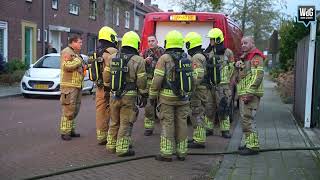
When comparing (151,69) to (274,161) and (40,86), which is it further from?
(40,86)

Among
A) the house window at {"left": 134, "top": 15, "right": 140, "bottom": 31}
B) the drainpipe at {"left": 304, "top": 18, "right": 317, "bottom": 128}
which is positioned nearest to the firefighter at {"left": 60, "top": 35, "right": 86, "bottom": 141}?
the drainpipe at {"left": 304, "top": 18, "right": 317, "bottom": 128}

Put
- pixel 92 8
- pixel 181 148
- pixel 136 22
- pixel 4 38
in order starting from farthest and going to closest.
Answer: pixel 136 22, pixel 92 8, pixel 4 38, pixel 181 148

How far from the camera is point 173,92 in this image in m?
7.67

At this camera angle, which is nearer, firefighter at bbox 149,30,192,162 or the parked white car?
firefighter at bbox 149,30,192,162

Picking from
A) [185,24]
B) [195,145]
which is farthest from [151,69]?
[185,24]

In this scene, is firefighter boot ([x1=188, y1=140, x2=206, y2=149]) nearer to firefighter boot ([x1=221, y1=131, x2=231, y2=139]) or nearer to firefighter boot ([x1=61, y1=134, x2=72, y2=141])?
firefighter boot ([x1=221, y1=131, x2=231, y2=139])

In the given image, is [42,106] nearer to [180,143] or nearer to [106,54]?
[106,54]

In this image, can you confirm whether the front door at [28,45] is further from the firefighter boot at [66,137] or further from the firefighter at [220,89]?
the firefighter at [220,89]

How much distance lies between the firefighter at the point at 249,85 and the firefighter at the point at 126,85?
1561 millimetres

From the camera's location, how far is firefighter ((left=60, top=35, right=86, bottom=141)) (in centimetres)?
961

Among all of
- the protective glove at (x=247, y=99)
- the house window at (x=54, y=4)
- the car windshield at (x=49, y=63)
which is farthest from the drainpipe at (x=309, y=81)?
the house window at (x=54, y=4)

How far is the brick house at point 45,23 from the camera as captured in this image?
1002 inches

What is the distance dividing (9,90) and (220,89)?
11.1 meters

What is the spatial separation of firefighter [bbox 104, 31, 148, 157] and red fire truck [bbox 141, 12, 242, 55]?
432cm
